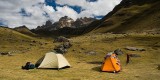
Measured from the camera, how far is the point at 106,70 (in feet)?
137

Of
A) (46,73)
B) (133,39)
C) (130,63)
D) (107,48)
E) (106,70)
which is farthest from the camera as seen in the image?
(133,39)

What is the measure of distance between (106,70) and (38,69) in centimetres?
1020

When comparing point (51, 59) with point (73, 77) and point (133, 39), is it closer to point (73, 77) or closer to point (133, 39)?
point (73, 77)

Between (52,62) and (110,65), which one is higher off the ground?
(52,62)

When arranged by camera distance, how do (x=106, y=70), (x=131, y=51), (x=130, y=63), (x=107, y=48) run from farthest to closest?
(x=107, y=48), (x=131, y=51), (x=130, y=63), (x=106, y=70)

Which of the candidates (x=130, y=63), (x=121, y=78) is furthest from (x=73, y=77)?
(x=130, y=63)

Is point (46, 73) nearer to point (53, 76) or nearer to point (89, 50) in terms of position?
point (53, 76)

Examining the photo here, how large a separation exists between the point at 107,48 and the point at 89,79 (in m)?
38.4

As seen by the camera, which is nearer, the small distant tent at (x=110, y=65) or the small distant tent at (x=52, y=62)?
the small distant tent at (x=110, y=65)

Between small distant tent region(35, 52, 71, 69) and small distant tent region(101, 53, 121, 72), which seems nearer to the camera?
small distant tent region(101, 53, 121, 72)

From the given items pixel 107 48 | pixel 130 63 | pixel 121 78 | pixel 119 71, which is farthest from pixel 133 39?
pixel 121 78

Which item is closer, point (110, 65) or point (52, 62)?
point (110, 65)

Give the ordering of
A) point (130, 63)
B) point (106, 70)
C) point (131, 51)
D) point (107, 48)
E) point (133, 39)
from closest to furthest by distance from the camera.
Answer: point (106, 70) < point (130, 63) < point (131, 51) < point (107, 48) < point (133, 39)

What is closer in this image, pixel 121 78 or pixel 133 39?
pixel 121 78
